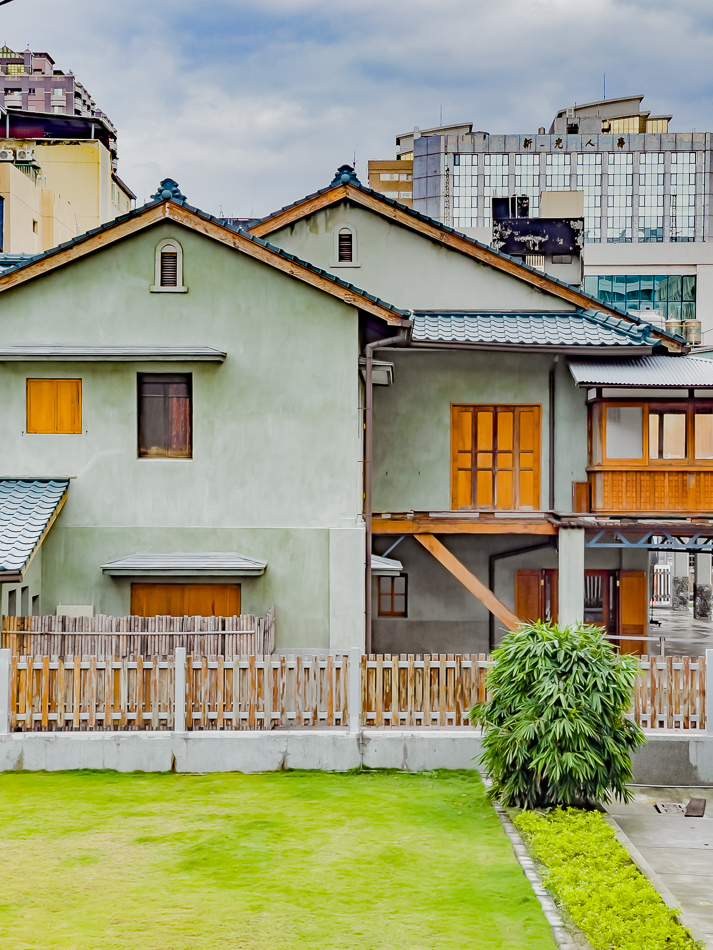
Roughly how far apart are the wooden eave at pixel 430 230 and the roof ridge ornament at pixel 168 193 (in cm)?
499

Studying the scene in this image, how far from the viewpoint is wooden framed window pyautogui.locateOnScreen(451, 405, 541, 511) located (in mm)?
20781

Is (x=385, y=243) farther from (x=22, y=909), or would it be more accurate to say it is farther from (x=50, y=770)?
(x=22, y=909)

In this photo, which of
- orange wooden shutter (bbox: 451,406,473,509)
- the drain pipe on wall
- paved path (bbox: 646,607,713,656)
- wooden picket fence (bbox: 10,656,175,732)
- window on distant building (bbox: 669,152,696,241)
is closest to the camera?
wooden picket fence (bbox: 10,656,175,732)

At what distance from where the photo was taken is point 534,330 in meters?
20.5

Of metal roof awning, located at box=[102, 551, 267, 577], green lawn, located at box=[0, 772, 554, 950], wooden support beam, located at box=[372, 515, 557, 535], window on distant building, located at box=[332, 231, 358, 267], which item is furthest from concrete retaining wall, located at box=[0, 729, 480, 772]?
window on distant building, located at box=[332, 231, 358, 267]

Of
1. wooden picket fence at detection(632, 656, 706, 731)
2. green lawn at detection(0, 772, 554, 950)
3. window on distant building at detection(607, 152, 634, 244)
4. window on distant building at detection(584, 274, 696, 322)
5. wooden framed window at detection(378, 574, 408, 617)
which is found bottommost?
green lawn at detection(0, 772, 554, 950)

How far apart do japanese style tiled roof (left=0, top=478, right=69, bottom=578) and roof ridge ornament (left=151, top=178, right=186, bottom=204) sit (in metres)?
4.81

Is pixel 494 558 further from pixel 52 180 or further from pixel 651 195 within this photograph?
pixel 651 195

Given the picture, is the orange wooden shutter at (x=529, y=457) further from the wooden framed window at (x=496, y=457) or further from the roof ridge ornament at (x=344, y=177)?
the roof ridge ornament at (x=344, y=177)

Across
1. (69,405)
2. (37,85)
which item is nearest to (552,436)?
(69,405)

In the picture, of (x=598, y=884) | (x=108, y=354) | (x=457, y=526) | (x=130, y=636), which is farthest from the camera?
(x=457, y=526)

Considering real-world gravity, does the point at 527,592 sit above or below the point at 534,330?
below

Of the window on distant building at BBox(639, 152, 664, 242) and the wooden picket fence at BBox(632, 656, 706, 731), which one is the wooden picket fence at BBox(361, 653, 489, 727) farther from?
the window on distant building at BBox(639, 152, 664, 242)

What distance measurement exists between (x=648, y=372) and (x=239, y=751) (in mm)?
10760
